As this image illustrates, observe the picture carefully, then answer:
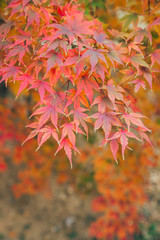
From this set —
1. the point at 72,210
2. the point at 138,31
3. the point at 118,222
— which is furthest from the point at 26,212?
the point at 138,31

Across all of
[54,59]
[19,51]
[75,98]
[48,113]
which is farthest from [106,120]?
[19,51]

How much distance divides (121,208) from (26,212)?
232 cm

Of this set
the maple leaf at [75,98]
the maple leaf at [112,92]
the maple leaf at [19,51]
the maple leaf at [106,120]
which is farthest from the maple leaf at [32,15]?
the maple leaf at [106,120]

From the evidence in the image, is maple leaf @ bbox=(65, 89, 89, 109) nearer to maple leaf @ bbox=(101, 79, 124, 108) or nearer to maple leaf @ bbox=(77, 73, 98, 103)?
maple leaf @ bbox=(77, 73, 98, 103)

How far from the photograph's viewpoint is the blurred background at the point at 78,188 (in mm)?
4039

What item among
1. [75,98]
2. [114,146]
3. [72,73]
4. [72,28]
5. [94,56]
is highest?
[72,28]

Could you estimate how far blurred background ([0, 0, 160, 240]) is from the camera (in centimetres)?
404

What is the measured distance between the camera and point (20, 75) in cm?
170

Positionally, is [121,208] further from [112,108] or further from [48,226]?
[112,108]

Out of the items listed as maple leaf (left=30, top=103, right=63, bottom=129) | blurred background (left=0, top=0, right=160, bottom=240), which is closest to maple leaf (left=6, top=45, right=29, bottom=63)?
maple leaf (left=30, top=103, right=63, bottom=129)

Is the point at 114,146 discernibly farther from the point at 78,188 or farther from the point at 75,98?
the point at 78,188

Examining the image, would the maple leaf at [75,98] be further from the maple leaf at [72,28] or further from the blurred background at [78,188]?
the blurred background at [78,188]

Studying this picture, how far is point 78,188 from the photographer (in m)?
5.02

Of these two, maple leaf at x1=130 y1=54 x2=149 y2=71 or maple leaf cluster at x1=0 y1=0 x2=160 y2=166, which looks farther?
maple leaf at x1=130 y1=54 x2=149 y2=71
